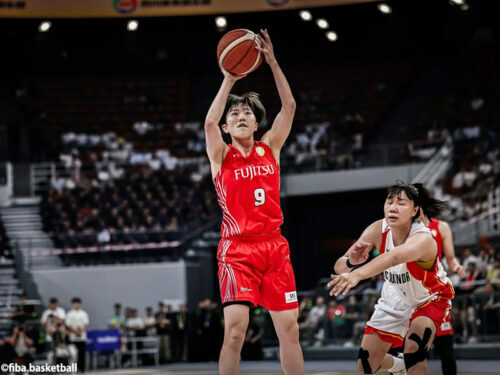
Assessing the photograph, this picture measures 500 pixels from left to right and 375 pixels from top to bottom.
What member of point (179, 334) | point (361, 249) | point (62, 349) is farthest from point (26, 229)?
point (361, 249)

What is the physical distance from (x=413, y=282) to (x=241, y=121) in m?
1.79

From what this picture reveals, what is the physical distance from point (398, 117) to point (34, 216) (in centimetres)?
1160

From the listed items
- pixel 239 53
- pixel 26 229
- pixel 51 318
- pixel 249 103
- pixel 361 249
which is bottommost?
pixel 51 318

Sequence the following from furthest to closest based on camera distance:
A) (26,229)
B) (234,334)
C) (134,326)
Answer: (26,229) → (134,326) → (234,334)

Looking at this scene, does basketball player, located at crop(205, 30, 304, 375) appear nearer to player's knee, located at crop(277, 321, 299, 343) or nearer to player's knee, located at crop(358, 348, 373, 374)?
player's knee, located at crop(277, 321, 299, 343)

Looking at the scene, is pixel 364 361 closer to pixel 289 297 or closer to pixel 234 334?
pixel 289 297

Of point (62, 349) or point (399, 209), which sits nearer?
point (399, 209)

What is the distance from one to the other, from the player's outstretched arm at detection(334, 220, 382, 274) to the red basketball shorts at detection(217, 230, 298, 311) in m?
0.40

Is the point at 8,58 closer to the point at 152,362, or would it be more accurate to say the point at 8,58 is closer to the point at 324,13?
the point at 324,13

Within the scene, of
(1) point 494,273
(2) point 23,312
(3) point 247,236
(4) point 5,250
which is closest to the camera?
(3) point 247,236

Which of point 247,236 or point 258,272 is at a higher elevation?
point 247,236

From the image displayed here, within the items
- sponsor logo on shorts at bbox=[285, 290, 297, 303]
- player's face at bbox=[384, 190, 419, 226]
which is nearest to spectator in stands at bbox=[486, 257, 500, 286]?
player's face at bbox=[384, 190, 419, 226]

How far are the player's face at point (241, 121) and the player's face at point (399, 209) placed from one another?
1169 millimetres

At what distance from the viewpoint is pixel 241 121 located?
630cm
